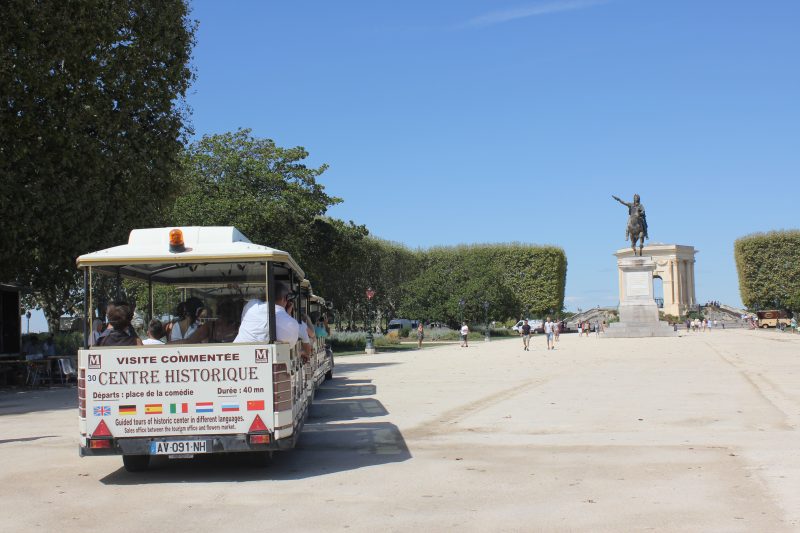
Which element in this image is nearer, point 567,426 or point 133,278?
point 133,278

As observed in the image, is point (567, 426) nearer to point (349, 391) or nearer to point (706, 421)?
point (706, 421)

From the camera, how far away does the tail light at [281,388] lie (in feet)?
29.2

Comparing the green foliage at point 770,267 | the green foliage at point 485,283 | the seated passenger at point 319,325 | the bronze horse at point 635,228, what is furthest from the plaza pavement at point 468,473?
the green foliage at point 770,267

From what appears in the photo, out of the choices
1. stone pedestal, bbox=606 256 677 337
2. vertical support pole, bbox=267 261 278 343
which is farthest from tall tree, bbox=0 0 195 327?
stone pedestal, bbox=606 256 677 337

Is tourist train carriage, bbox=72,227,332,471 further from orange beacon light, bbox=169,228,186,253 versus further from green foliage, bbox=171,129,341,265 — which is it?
green foliage, bbox=171,129,341,265

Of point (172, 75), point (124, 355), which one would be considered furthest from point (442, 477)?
point (172, 75)

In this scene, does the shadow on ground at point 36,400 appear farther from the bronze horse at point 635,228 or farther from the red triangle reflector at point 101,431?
the bronze horse at point 635,228

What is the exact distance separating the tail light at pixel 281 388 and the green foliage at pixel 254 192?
30664 mm

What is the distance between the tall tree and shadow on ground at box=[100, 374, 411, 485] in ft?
38.9

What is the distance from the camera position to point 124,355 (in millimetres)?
8984

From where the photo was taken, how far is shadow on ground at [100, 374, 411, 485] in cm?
922

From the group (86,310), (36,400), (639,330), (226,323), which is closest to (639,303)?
(639,330)

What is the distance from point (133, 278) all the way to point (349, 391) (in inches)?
408

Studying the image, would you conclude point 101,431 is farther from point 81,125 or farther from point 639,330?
point 639,330
